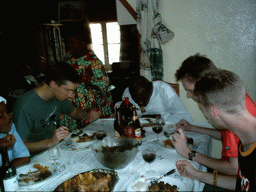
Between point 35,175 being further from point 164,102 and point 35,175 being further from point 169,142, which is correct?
point 164,102

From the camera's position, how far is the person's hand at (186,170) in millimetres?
1077

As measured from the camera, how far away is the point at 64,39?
615 centimetres

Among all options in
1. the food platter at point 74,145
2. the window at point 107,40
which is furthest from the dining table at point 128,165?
the window at point 107,40

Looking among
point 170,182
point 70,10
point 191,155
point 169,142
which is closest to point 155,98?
point 169,142

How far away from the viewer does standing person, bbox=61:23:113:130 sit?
108 inches

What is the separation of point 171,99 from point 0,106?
5.72ft

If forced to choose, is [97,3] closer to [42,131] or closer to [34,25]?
[34,25]


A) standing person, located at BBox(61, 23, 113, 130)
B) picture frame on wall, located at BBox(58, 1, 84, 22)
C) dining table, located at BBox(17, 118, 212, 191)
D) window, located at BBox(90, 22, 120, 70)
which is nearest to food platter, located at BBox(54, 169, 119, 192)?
dining table, located at BBox(17, 118, 212, 191)

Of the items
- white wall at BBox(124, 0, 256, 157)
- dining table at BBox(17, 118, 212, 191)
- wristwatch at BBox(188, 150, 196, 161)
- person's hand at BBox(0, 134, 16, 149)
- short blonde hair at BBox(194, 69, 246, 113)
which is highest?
white wall at BBox(124, 0, 256, 157)

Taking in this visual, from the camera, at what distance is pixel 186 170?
3.59 ft

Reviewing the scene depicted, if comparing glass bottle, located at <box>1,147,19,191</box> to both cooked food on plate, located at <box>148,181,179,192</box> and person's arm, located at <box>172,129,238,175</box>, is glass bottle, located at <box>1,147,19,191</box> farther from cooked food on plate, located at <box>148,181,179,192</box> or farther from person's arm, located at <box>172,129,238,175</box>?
person's arm, located at <box>172,129,238,175</box>

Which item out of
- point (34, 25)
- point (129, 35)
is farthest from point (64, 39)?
point (129, 35)

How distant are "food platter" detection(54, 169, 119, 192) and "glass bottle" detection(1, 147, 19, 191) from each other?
0.22 metres

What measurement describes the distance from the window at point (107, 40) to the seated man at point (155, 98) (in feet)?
14.4
